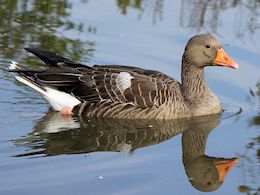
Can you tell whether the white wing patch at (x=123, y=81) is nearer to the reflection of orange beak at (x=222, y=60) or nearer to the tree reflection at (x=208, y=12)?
the reflection of orange beak at (x=222, y=60)

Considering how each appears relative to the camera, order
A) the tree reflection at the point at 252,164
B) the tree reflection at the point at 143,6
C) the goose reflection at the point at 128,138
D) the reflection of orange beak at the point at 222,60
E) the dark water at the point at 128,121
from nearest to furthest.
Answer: the tree reflection at the point at 252,164
the dark water at the point at 128,121
the goose reflection at the point at 128,138
the reflection of orange beak at the point at 222,60
the tree reflection at the point at 143,6

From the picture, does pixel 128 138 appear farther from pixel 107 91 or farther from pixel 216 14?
pixel 216 14

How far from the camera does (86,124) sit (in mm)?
11820

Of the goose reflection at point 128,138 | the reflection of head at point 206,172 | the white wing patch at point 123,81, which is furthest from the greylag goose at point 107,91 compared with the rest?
the reflection of head at point 206,172

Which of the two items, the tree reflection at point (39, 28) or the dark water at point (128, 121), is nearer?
the dark water at point (128, 121)

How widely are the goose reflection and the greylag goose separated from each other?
5.8 inches

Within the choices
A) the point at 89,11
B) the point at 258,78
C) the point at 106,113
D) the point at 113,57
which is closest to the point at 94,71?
the point at 106,113

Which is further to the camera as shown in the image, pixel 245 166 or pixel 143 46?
pixel 143 46

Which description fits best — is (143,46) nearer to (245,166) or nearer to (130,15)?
(130,15)

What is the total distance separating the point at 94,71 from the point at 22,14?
4.22 meters

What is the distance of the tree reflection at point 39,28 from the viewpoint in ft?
47.1

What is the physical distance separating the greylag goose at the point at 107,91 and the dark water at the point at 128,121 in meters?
0.18

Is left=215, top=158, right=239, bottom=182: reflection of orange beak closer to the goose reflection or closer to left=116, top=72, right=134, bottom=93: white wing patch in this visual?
the goose reflection

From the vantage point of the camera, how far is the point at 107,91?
1220 centimetres
